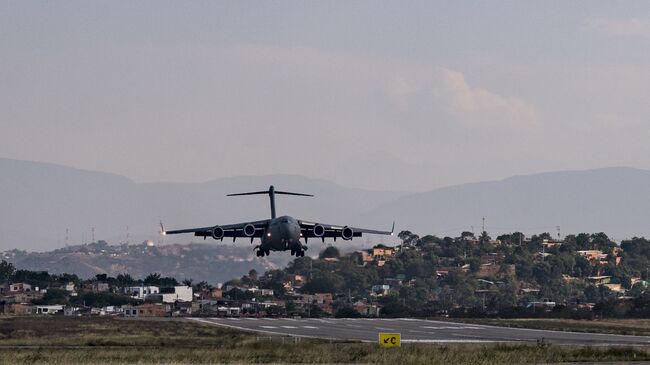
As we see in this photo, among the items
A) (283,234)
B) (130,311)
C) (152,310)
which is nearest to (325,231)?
(283,234)

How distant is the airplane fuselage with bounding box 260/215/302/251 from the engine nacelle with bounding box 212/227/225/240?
22.0 ft

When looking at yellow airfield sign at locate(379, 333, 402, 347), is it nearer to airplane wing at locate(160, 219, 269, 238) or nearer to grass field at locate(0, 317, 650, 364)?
grass field at locate(0, 317, 650, 364)

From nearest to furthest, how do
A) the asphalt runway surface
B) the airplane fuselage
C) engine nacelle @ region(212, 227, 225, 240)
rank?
the asphalt runway surface
the airplane fuselage
engine nacelle @ region(212, 227, 225, 240)

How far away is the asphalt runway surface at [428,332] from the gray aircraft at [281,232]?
790cm

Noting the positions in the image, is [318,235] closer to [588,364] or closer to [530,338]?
[530,338]

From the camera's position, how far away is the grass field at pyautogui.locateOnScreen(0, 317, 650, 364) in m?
70.9

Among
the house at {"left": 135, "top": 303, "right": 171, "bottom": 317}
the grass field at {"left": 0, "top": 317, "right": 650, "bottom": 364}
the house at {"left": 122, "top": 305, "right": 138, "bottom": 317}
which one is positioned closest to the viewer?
the grass field at {"left": 0, "top": 317, "right": 650, "bottom": 364}

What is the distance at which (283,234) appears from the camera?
11006 cm

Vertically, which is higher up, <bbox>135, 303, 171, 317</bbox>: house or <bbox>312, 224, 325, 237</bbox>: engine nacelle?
<bbox>312, 224, 325, 237</bbox>: engine nacelle

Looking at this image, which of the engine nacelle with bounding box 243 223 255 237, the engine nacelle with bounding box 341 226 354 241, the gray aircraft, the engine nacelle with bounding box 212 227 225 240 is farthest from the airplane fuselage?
the engine nacelle with bounding box 212 227 225 240

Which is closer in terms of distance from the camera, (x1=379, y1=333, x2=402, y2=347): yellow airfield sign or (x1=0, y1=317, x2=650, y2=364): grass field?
(x1=0, y1=317, x2=650, y2=364): grass field

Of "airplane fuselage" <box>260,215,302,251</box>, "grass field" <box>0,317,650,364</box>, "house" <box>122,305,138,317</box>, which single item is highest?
"airplane fuselage" <box>260,215,302,251</box>


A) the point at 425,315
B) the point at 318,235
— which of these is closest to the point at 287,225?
the point at 318,235

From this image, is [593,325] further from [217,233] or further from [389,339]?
[389,339]
